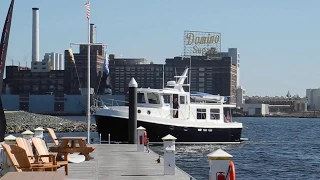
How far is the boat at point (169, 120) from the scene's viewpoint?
39.2 meters

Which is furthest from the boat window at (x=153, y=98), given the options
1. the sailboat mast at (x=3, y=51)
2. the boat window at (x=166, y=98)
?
the sailboat mast at (x=3, y=51)

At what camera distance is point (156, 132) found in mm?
39875

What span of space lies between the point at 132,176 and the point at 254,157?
2142cm

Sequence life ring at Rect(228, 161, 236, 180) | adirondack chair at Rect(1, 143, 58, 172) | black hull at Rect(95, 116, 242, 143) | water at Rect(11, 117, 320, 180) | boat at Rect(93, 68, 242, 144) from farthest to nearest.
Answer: boat at Rect(93, 68, 242, 144) → black hull at Rect(95, 116, 242, 143) → water at Rect(11, 117, 320, 180) → adirondack chair at Rect(1, 143, 58, 172) → life ring at Rect(228, 161, 236, 180)

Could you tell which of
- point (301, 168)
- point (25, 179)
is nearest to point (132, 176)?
point (25, 179)

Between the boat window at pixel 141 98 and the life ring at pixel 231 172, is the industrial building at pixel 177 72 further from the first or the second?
the life ring at pixel 231 172

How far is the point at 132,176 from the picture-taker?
16.4 m

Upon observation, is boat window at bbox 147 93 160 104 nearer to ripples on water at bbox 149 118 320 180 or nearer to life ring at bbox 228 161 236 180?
ripples on water at bbox 149 118 320 180

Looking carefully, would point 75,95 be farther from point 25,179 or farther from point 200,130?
point 25,179

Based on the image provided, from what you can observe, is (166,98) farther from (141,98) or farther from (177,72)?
(177,72)

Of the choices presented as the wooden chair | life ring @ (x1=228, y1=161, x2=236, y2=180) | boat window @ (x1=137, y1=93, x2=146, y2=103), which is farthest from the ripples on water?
life ring @ (x1=228, y1=161, x2=236, y2=180)

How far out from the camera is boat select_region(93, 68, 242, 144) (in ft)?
128

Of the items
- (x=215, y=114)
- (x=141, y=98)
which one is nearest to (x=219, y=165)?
(x=141, y=98)

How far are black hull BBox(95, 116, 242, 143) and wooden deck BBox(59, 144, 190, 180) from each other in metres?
14.6
